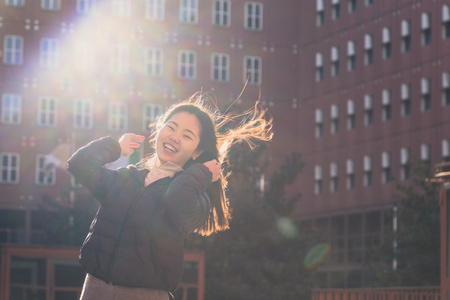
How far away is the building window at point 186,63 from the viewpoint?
205 feet

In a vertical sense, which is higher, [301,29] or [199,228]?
[301,29]

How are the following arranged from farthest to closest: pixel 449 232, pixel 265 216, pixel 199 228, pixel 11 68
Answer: pixel 11 68 → pixel 265 216 → pixel 449 232 → pixel 199 228

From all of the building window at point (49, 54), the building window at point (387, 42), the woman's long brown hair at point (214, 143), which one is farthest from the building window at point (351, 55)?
the woman's long brown hair at point (214, 143)

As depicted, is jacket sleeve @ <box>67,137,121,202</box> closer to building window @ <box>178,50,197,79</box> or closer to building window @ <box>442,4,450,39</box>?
building window @ <box>442,4,450,39</box>

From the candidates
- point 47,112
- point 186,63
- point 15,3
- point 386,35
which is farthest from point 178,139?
point 186,63

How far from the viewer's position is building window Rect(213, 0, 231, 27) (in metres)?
62.8

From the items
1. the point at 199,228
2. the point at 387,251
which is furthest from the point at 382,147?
the point at 199,228

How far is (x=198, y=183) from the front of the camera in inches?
207

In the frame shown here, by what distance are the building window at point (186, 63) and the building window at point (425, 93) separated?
14423 millimetres

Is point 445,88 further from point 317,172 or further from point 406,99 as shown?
point 317,172

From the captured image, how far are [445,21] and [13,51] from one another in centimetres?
2260

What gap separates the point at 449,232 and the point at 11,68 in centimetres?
4490

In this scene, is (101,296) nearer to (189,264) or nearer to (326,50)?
(189,264)

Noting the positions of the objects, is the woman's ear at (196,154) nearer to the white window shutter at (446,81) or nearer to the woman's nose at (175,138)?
the woman's nose at (175,138)
